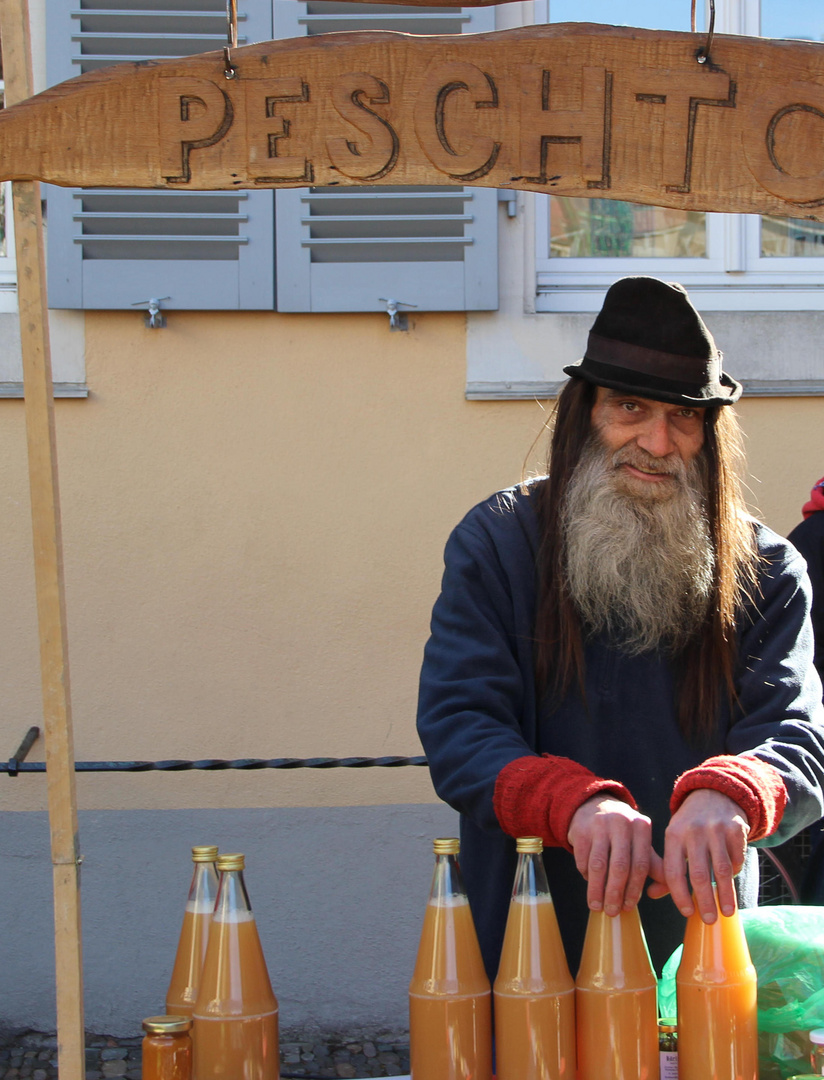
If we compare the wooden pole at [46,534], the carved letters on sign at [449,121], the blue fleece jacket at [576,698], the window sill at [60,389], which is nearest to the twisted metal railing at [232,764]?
the window sill at [60,389]

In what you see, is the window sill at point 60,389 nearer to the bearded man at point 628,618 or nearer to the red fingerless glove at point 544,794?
the bearded man at point 628,618

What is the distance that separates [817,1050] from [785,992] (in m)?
0.09

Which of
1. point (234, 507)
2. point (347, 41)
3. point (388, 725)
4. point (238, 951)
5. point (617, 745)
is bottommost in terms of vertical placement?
point (388, 725)

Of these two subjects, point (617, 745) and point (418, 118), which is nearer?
point (418, 118)

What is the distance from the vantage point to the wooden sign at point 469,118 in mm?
1852

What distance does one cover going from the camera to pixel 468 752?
5.94 ft

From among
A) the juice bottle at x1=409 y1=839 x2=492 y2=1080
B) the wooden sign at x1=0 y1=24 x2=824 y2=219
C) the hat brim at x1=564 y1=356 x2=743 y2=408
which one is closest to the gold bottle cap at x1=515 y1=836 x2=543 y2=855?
the juice bottle at x1=409 y1=839 x2=492 y2=1080

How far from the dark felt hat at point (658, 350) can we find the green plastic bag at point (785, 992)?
3.01ft

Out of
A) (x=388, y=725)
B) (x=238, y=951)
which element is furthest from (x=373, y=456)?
(x=238, y=951)

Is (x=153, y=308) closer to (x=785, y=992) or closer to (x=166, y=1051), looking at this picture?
(x=166, y=1051)

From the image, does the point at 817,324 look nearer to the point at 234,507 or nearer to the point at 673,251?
the point at 673,251

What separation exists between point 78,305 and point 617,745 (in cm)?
289

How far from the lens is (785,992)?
1578 mm

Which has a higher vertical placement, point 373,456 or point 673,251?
point 673,251
